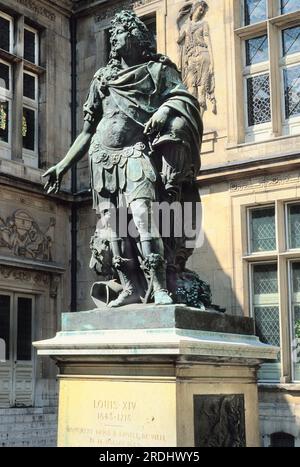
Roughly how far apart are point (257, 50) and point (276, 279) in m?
3.86

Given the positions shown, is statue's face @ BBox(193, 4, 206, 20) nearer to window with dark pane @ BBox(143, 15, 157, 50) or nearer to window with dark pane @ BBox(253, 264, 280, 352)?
window with dark pane @ BBox(143, 15, 157, 50)

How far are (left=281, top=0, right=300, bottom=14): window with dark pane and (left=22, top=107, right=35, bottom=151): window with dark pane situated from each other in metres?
4.97

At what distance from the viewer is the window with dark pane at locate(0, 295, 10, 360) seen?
11859mm

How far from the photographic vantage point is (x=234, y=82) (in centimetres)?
1159

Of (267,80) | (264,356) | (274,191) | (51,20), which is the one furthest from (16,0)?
(264,356)

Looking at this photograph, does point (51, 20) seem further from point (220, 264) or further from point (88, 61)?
point (220, 264)

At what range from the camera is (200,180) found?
1158cm

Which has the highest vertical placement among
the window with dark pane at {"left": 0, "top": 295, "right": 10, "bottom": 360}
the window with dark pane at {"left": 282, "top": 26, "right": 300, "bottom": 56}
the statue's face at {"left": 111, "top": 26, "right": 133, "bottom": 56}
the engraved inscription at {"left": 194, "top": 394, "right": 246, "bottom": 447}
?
the window with dark pane at {"left": 282, "top": 26, "right": 300, "bottom": 56}

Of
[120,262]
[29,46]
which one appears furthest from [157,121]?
[29,46]

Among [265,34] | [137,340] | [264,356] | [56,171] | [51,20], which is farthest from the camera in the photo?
[51,20]

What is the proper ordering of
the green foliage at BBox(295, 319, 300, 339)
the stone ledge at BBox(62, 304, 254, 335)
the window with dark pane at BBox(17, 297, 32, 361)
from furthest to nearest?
the window with dark pane at BBox(17, 297, 32, 361)
the green foliage at BBox(295, 319, 300, 339)
the stone ledge at BBox(62, 304, 254, 335)

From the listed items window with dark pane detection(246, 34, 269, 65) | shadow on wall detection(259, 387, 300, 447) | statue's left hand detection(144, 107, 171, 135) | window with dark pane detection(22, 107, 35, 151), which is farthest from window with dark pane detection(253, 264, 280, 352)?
statue's left hand detection(144, 107, 171, 135)
